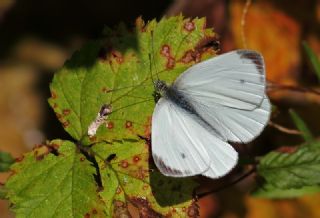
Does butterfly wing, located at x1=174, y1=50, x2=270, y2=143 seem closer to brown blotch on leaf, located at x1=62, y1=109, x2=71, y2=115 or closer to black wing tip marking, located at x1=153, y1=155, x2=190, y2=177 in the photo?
black wing tip marking, located at x1=153, y1=155, x2=190, y2=177

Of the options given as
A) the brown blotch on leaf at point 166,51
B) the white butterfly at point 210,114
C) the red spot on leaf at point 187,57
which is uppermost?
the brown blotch on leaf at point 166,51

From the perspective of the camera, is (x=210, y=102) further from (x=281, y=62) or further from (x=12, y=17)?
(x=12, y=17)

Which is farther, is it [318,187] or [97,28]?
[97,28]

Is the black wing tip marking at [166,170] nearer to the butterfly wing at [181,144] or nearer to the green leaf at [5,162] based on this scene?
the butterfly wing at [181,144]

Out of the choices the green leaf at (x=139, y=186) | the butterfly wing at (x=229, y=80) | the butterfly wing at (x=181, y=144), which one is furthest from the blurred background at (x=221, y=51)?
the green leaf at (x=139, y=186)

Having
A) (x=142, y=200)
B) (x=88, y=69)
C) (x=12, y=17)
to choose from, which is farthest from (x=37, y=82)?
(x=142, y=200)

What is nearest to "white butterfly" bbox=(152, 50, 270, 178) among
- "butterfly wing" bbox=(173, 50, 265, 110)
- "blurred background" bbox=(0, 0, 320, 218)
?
"butterfly wing" bbox=(173, 50, 265, 110)
